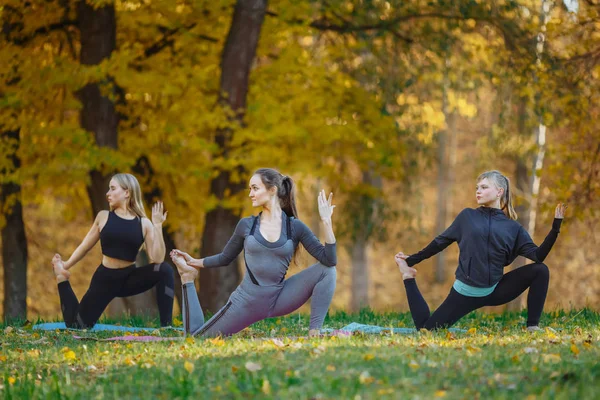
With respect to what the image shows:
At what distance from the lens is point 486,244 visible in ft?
25.4

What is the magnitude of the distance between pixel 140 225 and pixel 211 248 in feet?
14.8

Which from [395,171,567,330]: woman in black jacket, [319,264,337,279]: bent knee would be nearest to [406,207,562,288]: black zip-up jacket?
[395,171,567,330]: woman in black jacket

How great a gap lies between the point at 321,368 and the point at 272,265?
2.21 meters

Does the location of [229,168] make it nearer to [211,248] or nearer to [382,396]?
[211,248]

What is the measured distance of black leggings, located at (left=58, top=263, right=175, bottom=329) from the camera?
360 inches

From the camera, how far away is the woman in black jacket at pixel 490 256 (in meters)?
7.74

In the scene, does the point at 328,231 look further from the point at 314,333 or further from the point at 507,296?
the point at 507,296

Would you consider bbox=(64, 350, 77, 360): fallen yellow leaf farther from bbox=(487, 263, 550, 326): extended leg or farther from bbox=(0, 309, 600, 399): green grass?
bbox=(487, 263, 550, 326): extended leg

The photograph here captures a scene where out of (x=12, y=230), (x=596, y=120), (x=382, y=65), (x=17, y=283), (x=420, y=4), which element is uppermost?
(x=420, y=4)

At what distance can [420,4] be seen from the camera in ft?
49.1

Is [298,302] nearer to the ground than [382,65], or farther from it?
nearer to the ground

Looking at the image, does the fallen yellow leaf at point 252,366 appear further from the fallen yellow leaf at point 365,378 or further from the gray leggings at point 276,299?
the gray leggings at point 276,299

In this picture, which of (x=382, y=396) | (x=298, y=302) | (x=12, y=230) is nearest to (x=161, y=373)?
(x=382, y=396)

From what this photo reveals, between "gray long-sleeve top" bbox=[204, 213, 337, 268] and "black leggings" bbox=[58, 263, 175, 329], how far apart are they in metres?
1.86
